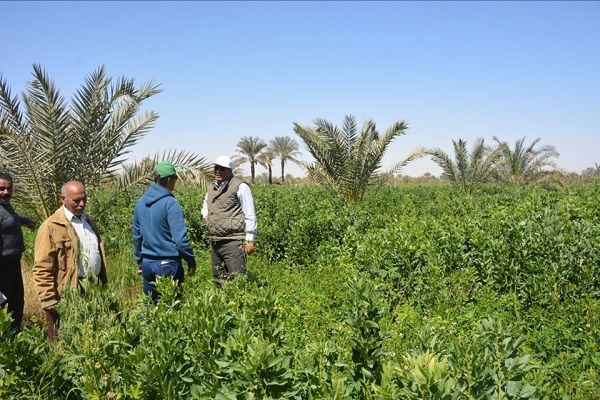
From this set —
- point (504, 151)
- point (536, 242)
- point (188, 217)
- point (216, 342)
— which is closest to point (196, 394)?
point (216, 342)

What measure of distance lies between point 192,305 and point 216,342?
37cm

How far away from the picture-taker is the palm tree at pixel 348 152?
12492mm

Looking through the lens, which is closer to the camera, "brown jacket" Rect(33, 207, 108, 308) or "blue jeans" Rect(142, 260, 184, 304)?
"brown jacket" Rect(33, 207, 108, 308)

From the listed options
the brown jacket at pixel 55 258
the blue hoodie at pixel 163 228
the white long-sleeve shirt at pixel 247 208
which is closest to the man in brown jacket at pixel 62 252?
the brown jacket at pixel 55 258

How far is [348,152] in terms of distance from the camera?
12922 mm

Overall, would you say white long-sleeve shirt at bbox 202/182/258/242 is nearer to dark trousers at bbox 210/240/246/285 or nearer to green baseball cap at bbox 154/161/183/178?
dark trousers at bbox 210/240/246/285

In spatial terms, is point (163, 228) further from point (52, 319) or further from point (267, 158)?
point (267, 158)

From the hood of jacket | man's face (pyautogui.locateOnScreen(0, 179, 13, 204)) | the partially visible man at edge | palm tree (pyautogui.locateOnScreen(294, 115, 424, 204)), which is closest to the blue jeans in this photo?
the hood of jacket

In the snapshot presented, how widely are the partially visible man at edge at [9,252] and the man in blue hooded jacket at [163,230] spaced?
1172 mm

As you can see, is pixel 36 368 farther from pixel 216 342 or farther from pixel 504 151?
pixel 504 151

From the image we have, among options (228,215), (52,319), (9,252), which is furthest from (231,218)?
(9,252)

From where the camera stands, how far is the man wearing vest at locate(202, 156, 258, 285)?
5219 mm

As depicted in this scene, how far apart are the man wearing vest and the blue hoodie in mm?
715

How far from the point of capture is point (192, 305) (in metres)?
2.76
